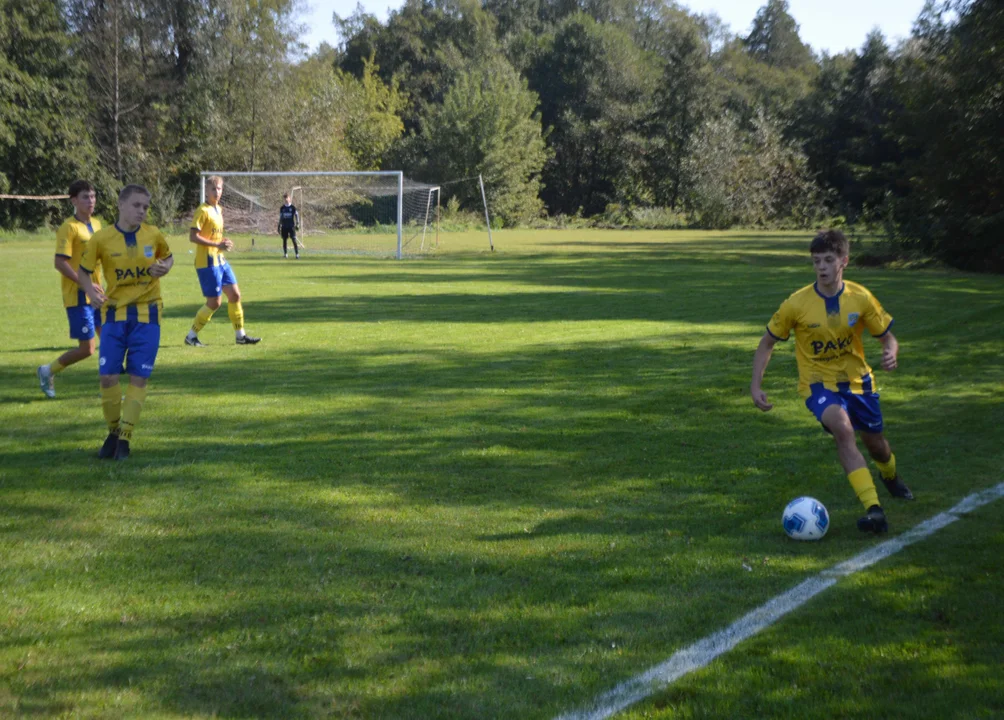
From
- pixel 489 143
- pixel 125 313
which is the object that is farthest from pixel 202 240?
pixel 489 143

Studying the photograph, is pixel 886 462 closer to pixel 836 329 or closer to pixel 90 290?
pixel 836 329

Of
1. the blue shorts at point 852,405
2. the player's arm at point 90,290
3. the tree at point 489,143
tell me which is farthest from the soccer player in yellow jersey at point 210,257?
the tree at point 489,143

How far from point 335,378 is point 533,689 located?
7550 millimetres

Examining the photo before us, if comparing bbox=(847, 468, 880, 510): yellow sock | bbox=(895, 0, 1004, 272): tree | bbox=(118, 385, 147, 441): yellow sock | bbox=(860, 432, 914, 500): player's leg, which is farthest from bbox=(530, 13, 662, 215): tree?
bbox=(847, 468, 880, 510): yellow sock

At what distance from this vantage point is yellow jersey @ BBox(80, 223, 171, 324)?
24.7 feet

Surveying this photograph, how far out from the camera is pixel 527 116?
2729 inches

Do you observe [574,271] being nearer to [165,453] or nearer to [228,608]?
[165,453]

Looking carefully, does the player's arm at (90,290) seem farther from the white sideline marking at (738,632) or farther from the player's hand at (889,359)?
the player's hand at (889,359)

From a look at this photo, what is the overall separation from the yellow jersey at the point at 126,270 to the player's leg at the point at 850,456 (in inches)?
185

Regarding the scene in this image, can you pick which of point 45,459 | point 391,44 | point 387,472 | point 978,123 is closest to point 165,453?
point 45,459

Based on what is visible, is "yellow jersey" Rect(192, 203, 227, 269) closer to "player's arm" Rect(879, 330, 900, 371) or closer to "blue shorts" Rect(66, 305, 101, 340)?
"blue shorts" Rect(66, 305, 101, 340)

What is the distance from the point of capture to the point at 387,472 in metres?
7.24

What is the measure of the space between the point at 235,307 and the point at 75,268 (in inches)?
165

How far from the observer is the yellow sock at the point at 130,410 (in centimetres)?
746
